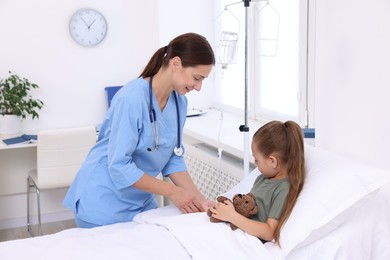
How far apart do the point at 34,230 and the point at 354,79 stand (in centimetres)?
271

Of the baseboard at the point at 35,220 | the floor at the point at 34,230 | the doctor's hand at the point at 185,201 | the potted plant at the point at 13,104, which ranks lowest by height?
the floor at the point at 34,230

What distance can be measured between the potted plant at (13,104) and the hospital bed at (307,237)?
7.01 feet

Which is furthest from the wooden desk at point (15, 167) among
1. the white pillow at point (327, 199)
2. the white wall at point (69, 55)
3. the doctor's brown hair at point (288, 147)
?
the white pillow at point (327, 199)

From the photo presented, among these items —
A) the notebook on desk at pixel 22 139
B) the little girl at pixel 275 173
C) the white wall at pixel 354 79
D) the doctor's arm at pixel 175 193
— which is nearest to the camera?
the little girl at pixel 275 173

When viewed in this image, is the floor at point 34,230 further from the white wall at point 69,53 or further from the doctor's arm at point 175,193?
the doctor's arm at point 175,193

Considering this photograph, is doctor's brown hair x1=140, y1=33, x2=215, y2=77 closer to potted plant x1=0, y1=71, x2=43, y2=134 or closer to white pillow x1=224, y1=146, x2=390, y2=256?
white pillow x1=224, y1=146, x2=390, y2=256

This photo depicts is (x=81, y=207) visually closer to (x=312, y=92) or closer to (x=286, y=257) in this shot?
(x=286, y=257)

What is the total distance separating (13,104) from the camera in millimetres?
3703

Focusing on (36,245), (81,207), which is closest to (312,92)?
(81,207)

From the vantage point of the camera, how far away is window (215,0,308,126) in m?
2.81

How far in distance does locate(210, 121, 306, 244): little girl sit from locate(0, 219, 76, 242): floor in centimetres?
240

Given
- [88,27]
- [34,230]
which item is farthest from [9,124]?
[88,27]

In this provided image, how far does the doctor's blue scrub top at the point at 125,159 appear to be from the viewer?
6.06ft

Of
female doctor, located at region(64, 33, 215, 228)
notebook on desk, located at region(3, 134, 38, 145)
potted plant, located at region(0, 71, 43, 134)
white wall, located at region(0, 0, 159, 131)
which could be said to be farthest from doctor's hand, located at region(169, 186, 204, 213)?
white wall, located at region(0, 0, 159, 131)
